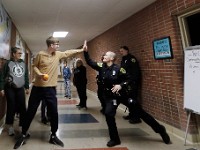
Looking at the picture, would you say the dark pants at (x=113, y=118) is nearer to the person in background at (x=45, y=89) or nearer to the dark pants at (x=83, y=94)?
the person in background at (x=45, y=89)

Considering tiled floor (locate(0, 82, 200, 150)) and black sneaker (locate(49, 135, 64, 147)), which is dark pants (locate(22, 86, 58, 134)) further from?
tiled floor (locate(0, 82, 200, 150))

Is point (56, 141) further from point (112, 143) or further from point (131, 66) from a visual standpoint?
point (131, 66)

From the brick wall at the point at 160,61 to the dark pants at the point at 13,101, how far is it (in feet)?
8.65

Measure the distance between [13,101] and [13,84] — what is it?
1.02 feet

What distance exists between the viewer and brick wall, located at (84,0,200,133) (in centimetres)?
364

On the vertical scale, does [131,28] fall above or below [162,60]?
above

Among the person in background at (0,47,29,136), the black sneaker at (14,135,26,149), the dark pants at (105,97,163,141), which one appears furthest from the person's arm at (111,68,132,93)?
the person in background at (0,47,29,136)

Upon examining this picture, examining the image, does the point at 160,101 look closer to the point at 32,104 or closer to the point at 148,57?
the point at 148,57

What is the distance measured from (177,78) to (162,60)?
56 centimetres

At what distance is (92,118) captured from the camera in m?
5.00

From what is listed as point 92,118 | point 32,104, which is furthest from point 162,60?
point 32,104

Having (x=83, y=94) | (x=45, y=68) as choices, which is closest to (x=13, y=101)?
(x=45, y=68)

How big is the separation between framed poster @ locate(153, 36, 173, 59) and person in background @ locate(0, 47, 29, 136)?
2.59 m

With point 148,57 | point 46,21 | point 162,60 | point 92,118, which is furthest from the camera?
point 46,21
